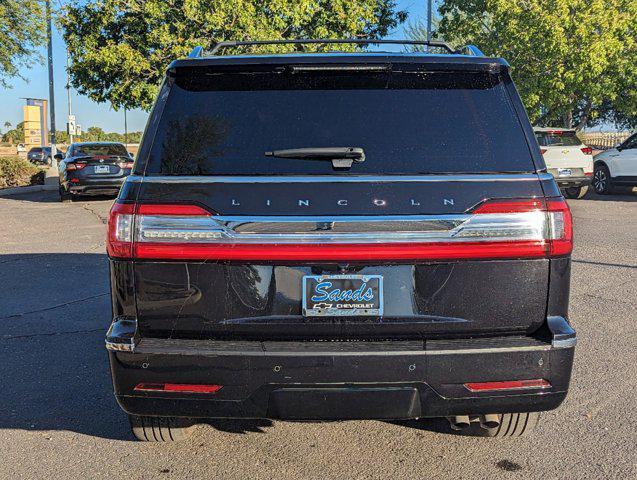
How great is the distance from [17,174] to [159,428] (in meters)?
22.8

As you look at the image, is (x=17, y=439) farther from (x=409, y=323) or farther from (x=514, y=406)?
(x=514, y=406)

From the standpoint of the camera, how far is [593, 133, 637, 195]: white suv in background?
58.2ft

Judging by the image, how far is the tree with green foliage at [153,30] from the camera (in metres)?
20.7

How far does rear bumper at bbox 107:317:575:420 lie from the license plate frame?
0.14 metres

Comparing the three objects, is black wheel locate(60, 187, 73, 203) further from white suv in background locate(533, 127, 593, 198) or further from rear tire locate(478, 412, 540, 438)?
rear tire locate(478, 412, 540, 438)

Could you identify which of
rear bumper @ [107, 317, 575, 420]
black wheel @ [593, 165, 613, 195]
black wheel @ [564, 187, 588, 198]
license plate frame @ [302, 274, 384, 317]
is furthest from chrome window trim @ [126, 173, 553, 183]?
black wheel @ [593, 165, 613, 195]

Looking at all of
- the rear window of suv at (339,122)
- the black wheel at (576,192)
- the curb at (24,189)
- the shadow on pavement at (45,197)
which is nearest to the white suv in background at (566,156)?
the black wheel at (576,192)

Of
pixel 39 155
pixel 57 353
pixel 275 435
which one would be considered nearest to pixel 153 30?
pixel 57 353

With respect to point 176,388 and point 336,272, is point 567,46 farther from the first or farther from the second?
point 176,388

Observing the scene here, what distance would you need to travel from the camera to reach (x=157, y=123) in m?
2.96

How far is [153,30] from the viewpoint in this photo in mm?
20922

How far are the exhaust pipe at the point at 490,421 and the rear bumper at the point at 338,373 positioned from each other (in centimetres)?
48

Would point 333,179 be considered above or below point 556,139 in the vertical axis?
below

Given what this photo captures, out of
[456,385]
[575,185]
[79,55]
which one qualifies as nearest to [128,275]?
[456,385]
